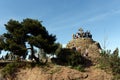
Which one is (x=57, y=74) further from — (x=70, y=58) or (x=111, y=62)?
(x=111, y=62)

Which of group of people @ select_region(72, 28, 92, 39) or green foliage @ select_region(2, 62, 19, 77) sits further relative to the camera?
group of people @ select_region(72, 28, 92, 39)

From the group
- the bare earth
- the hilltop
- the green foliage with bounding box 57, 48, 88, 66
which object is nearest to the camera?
the bare earth

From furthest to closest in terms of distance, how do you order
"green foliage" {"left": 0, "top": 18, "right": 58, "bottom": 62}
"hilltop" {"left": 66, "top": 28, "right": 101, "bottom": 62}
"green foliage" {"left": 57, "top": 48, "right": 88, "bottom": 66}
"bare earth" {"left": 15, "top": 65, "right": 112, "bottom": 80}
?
"hilltop" {"left": 66, "top": 28, "right": 101, "bottom": 62}, "green foliage" {"left": 57, "top": 48, "right": 88, "bottom": 66}, "green foliage" {"left": 0, "top": 18, "right": 58, "bottom": 62}, "bare earth" {"left": 15, "top": 65, "right": 112, "bottom": 80}

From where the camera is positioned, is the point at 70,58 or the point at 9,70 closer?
the point at 9,70

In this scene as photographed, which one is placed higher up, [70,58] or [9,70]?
[70,58]

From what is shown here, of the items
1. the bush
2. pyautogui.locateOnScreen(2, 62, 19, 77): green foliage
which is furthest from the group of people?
pyautogui.locateOnScreen(2, 62, 19, 77): green foliage

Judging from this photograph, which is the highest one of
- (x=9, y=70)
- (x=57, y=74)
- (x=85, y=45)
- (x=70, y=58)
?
(x=85, y=45)

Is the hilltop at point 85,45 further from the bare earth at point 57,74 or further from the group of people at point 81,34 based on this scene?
the bare earth at point 57,74

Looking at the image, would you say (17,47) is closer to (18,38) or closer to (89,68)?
(18,38)

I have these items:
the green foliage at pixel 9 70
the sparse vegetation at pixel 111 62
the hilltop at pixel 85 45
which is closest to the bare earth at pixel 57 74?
the green foliage at pixel 9 70

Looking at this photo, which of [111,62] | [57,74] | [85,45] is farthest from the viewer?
[85,45]

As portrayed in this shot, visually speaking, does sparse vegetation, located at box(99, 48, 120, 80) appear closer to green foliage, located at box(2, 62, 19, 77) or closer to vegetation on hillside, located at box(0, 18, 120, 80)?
vegetation on hillside, located at box(0, 18, 120, 80)

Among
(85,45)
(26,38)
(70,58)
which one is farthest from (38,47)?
(85,45)

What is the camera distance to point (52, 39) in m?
42.9
